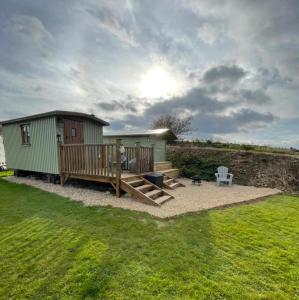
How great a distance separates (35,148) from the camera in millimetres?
8508

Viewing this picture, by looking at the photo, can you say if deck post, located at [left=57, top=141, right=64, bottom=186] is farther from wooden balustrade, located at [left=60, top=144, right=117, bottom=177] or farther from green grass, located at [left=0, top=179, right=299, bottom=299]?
green grass, located at [left=0, top=179, right=299, bottom=299]

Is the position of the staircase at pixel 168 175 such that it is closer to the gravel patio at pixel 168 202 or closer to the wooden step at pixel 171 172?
the wooden step at pixel 171 172

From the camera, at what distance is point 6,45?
746 centimetres

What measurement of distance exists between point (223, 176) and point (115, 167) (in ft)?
18.6

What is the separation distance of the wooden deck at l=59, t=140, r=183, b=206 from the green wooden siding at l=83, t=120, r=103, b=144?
171 cm

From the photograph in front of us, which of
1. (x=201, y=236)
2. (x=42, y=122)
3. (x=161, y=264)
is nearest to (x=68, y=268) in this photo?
(x=161, y=264)

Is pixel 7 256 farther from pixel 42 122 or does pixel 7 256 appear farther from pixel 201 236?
pixel 42 122

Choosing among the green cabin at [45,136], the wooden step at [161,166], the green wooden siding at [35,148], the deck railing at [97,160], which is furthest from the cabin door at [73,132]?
the wooden step at [161,166]

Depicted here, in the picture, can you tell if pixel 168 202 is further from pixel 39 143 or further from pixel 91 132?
pixel 39 143

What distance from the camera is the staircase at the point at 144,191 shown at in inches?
214

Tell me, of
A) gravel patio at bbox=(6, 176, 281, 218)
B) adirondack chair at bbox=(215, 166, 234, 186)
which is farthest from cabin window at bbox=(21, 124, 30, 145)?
adirondack chair at bbox=(215, 166, 234, 186)

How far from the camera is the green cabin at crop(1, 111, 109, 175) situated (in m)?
7.59

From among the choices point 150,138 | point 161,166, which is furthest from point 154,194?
point 150,138

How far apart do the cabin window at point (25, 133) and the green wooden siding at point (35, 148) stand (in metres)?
0.25
